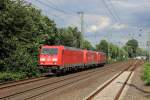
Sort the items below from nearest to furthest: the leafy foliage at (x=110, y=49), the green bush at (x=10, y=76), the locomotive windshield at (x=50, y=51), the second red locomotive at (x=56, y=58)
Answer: the green bush at (x=10, y=76) → the second red locomotive at (x=56, y=58) → the locomotive windshield at (x=50, y=51) → the leafy foliage at (x=110, y=49)

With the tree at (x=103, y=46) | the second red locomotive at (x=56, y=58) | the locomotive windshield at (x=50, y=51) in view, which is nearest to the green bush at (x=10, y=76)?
the second red locomotive at (x=56, y=58)

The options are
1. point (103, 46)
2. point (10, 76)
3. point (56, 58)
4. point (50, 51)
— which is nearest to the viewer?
point (10, 76)

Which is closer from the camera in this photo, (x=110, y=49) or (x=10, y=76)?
(x=10, y=76)

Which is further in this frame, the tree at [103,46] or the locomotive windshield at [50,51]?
the tree at [103,46]

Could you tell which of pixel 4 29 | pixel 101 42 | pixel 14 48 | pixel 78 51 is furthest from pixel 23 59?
pixel 101 42

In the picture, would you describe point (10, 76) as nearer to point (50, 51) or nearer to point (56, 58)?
point (56, 58)

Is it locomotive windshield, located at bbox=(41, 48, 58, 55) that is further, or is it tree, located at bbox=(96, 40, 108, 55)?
tree, located at bbox=(96, 40, 108, 55)

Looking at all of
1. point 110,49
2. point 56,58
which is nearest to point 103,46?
point 110,49

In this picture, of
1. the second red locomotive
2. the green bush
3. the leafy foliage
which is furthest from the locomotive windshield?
the leafy foliage

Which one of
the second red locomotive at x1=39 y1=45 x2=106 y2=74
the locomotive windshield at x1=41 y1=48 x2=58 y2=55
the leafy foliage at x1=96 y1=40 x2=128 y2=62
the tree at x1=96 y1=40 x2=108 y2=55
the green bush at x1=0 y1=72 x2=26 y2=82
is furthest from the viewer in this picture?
the tree at x1=96 y1=40 x2=108 y2=55

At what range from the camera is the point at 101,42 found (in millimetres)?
147750

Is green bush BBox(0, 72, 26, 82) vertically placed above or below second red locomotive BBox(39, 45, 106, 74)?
below

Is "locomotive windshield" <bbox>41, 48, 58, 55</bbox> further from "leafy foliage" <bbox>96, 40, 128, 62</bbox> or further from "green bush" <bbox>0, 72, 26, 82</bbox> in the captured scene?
"leafy foliage" <bbox>96, 40, 128, 62</bbox>

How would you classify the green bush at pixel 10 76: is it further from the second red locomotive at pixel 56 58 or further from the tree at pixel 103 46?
the tree at pixel 103 46
